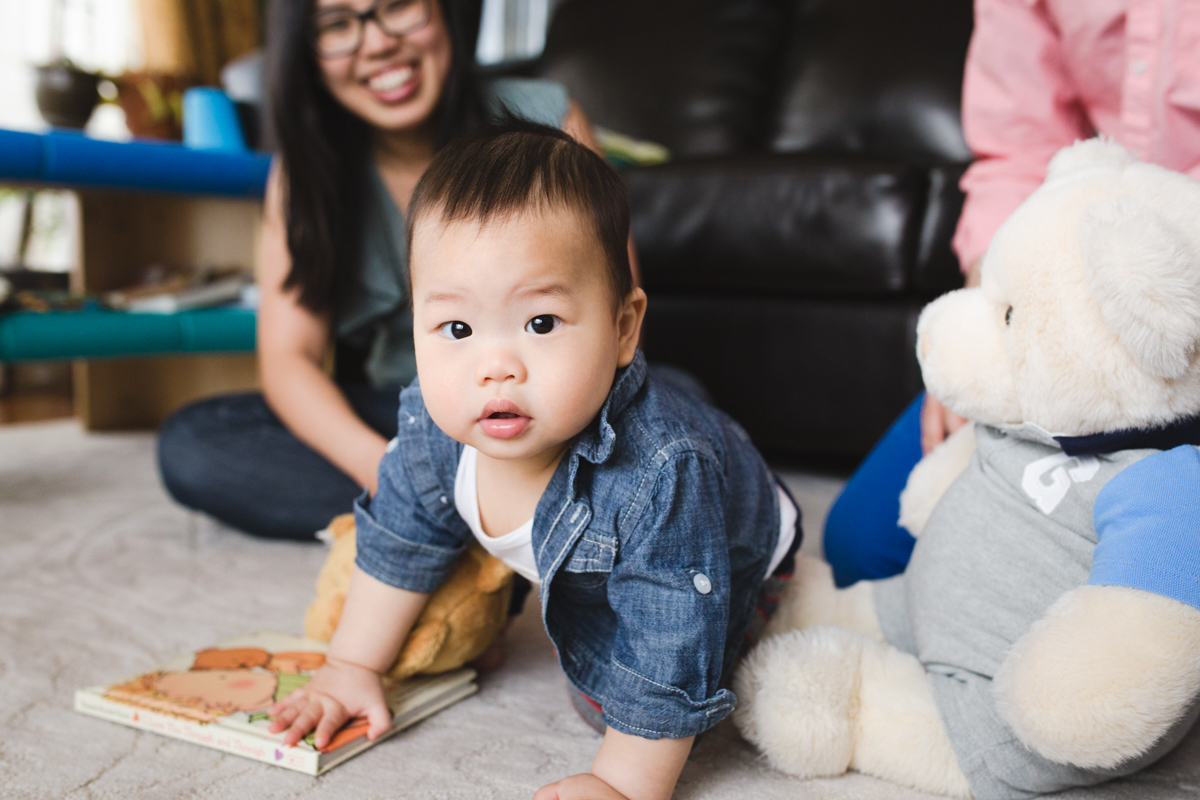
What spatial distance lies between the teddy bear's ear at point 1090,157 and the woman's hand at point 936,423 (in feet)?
0.80

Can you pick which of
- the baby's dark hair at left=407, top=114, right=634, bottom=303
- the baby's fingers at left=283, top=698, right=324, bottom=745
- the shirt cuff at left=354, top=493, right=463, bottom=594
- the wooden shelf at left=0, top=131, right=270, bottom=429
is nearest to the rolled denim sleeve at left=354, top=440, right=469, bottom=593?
the shirt cuff at left=354, top=493, right=463, bottom=594

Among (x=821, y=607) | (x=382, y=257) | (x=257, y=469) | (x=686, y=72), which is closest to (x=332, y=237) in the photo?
(x=382, y=257)

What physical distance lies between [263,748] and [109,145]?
3.88 ft

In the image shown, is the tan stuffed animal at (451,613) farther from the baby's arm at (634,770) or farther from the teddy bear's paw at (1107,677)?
the teddy bear's paw at (1107,677)

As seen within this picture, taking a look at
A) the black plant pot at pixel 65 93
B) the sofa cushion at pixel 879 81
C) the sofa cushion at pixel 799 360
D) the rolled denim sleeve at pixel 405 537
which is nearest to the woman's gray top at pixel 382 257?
the sofa cushion at pixel 799 360

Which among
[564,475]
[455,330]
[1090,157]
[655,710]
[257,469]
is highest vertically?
[1090,157]

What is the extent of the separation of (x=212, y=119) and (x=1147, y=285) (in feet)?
6.34

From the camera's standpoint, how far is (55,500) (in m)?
1.35

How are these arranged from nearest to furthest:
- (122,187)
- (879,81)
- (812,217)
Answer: (812,217), (122,187), (879,81)

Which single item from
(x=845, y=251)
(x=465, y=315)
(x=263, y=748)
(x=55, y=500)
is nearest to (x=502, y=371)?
(x=465, y=315)

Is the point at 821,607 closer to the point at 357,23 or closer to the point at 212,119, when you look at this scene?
the point at 357,23

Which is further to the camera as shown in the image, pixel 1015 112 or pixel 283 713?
pixel 1015 112

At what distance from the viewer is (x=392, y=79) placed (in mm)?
1104

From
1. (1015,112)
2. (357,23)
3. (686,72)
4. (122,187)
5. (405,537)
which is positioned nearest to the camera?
(405,537)
